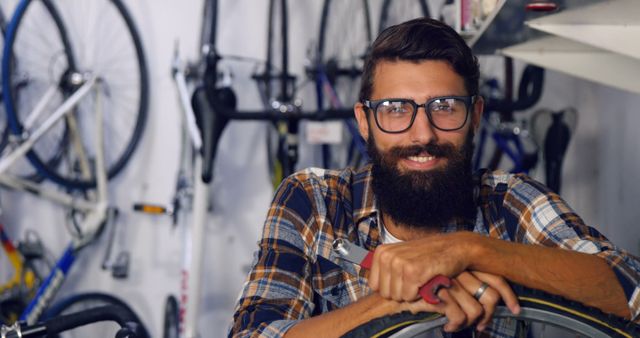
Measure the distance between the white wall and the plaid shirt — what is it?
5.62 ft

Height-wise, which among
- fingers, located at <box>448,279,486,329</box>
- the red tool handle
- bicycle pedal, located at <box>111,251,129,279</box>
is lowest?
bicycle pedal, located at <box>111,251,129,279</box>

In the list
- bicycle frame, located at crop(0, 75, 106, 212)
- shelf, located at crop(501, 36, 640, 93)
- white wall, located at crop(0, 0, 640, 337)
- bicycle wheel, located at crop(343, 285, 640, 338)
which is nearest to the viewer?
bicycle wheel, located at crop(343, 285, 640, 338)

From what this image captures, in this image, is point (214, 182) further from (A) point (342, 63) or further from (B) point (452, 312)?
(B) point (452, 312)

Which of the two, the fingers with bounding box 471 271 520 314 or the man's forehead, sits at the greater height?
the man's forehead

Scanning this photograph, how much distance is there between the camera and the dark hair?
1.29 meters

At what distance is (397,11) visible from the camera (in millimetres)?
3131

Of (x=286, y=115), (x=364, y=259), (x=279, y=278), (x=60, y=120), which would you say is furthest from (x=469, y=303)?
(x=60, y=120)

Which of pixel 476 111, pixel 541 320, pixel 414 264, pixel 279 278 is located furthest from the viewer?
pixel 476 111

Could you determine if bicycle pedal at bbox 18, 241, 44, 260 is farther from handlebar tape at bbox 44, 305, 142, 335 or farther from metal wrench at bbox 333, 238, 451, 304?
metal wrench at bbox 333, 238, 451, 304

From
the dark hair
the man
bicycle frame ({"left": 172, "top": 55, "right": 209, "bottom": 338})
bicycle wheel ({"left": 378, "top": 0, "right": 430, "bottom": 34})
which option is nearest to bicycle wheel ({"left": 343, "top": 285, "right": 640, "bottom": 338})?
the man

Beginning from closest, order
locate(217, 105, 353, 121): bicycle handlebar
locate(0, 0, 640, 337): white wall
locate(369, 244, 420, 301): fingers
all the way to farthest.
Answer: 1. locate(369, 244, 420, 301): fingers
2. locate(217, 105, 353, 121): bicycle handlebar
3. locate(0, 0, 640, 337): white wall

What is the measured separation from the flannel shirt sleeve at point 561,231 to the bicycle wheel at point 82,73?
1969 millimetres

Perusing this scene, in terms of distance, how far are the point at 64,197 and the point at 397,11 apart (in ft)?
4.87

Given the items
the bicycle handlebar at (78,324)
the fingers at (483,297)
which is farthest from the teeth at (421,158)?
the bicycle handlebar at (78,324)
